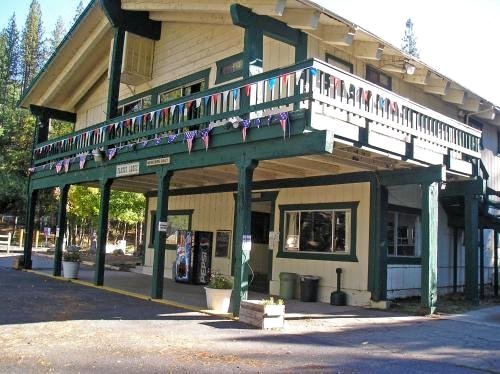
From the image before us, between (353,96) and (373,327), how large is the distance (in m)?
4.54

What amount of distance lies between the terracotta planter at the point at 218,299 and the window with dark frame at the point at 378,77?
290 inches

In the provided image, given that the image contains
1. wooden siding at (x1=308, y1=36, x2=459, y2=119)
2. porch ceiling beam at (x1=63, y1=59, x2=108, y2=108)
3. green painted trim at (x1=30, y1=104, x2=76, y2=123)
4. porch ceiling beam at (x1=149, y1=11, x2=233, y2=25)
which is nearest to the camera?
wooden siding at (x1=308, y1=36, x2=459, y2=119)

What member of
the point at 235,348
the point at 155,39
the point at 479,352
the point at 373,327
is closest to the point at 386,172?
the point at 373,327

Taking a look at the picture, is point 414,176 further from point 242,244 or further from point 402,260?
point 242,244

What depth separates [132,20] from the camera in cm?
1770

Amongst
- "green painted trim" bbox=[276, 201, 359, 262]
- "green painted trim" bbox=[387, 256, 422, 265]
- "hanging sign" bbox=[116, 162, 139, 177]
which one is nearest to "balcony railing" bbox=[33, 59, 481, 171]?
"hanging sign" bbox=[116, 162, 139, 177]

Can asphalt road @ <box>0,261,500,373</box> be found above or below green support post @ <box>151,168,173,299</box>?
below

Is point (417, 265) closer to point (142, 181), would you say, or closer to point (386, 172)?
point (386, 172)

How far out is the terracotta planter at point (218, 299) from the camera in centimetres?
1168

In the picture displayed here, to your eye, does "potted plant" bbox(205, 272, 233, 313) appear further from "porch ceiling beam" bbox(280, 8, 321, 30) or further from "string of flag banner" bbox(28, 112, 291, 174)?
"porch ceiling beam" bbox(280, 8, 321, 30)

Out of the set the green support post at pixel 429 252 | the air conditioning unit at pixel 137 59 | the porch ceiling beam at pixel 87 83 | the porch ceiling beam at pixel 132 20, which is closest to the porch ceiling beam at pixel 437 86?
the green support post at pixel 429 252

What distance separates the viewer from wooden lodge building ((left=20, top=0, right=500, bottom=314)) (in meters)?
11.0

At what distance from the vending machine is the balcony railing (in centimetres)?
406

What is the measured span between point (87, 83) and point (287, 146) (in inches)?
568
